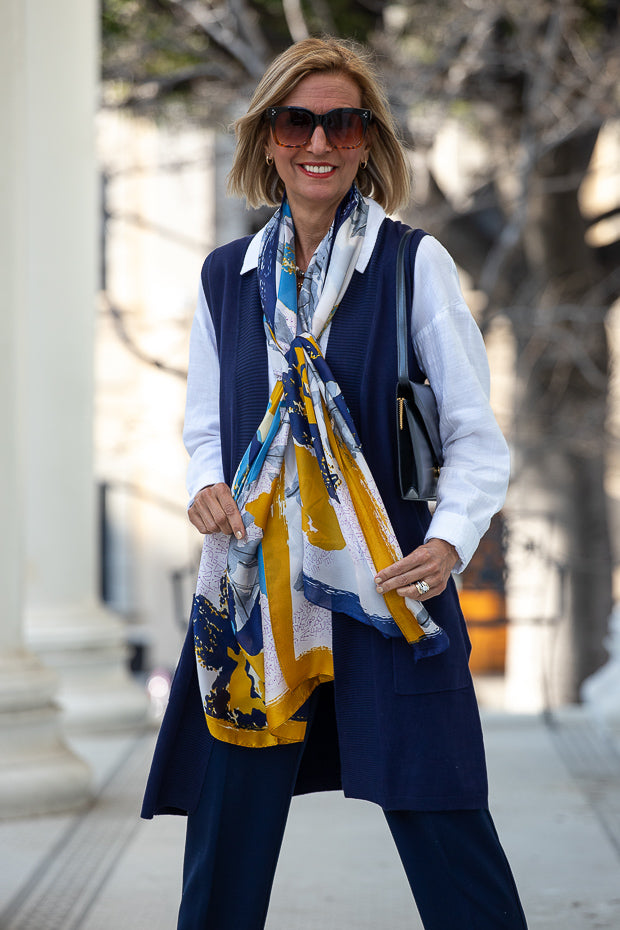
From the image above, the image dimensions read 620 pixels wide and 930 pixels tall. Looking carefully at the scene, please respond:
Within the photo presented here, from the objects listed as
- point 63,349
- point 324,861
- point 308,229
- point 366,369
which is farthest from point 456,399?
point 63,349

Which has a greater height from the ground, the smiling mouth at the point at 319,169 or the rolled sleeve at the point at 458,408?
the smiling mouth at the point at 319,169

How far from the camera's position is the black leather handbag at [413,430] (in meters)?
2.15

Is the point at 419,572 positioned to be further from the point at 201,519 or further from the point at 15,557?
the point at 15,557

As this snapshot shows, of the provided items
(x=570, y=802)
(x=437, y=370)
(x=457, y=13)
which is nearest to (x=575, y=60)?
(x=457, y=13)

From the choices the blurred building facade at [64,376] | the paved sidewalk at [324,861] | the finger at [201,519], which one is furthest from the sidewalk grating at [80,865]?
the finger at [201,519]

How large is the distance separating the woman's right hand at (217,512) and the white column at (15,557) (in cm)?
250

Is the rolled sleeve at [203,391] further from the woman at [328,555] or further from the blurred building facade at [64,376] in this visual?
the blurred building facade at [64,376]

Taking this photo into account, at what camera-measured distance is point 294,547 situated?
86.8 inches

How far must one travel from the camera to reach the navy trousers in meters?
2.12

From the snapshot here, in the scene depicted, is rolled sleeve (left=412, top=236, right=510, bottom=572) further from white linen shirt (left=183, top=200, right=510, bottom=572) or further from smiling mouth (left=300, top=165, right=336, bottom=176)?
smiling mouth (left=300, top=165, right=336, bottom=176)

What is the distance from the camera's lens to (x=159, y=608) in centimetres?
1641

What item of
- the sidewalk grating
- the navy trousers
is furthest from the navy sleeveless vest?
the sidewalk grating

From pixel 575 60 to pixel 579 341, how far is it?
6.85 ft

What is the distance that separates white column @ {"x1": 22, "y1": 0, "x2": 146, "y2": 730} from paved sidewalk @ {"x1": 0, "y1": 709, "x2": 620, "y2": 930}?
92 centimetres
